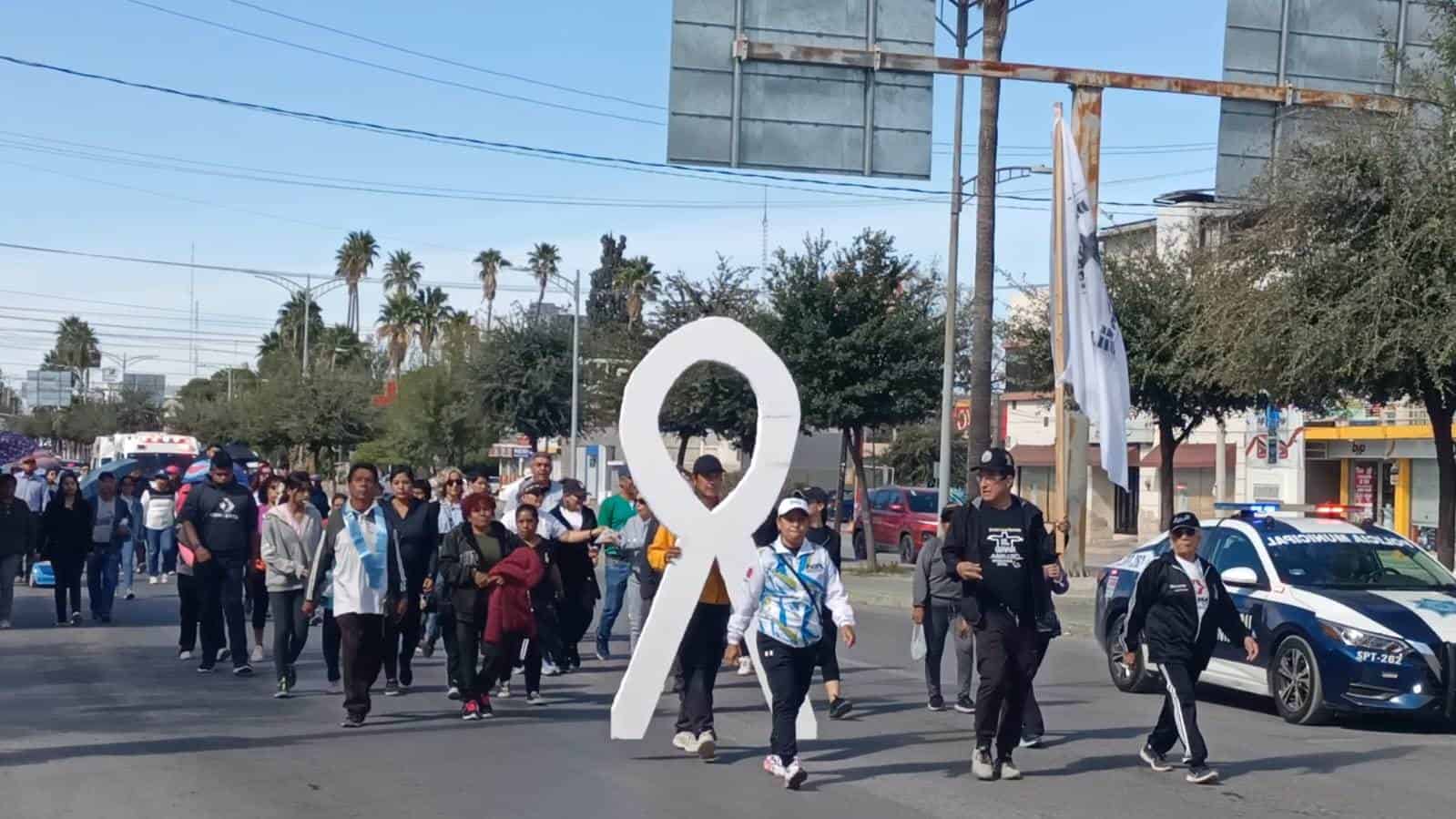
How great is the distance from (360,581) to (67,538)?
340 inches

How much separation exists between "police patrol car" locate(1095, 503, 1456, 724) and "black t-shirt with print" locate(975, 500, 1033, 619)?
2.65 metres

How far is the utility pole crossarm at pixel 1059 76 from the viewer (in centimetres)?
1534

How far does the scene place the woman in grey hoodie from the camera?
1248 centimetres

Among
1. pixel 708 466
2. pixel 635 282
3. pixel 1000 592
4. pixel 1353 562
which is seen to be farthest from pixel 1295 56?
pixel 635 282

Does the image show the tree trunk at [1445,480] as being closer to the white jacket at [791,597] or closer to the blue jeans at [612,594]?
the blue jeans at [612,594]

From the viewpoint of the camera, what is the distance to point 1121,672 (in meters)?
13.8

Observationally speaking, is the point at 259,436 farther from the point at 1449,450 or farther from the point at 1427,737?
the point at 1427,737

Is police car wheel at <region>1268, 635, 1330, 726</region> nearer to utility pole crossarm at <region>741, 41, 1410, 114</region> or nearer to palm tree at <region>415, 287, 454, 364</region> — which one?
utility pole crossarm at <region>741, 41, 1410, 114</region>

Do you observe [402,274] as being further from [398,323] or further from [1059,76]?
[1059,76]

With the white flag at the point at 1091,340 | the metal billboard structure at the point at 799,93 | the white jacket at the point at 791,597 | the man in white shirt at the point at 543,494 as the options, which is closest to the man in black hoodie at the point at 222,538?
the man in white shirt at the point at 543,494

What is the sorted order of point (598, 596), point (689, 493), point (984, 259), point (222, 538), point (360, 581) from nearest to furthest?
point (689, 493)
point (360, 581)
point (222, 538)
point (598, 596)
point (984, 259)

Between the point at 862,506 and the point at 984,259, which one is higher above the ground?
the point at 984,259

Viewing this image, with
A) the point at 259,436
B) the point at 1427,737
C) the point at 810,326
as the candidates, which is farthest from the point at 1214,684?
the point at 259,436


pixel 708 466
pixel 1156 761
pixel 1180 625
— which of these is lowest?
pixel 1156 761
